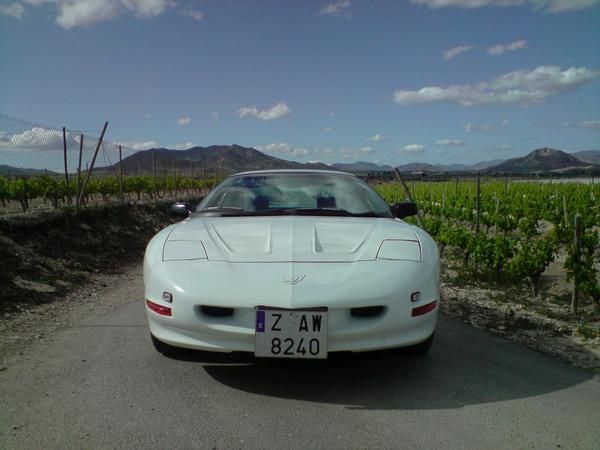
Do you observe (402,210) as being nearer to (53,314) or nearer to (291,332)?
(291,332)

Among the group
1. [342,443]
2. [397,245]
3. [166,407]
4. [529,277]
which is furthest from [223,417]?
[529,277]

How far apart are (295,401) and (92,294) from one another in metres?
3.92

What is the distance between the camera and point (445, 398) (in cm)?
253

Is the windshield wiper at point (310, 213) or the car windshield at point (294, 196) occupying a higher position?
the car windshield at point (294, 196)

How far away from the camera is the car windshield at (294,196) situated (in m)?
3.55

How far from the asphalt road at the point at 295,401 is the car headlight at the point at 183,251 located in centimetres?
58

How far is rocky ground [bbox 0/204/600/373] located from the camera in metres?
3.76

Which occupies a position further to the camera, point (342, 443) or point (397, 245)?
point (397, 245)

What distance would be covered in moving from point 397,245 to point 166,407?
162cm

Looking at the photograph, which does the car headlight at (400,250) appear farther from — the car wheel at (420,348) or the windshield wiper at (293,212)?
the windshield wiper at (293,212)

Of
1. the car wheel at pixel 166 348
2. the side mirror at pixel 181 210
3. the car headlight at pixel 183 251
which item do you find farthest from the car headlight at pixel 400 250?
the side mirror at pixel 181 210

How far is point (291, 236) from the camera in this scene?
113 inches

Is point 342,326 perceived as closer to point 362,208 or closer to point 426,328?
point 426,328

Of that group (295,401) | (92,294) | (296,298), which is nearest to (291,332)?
(296,298)
